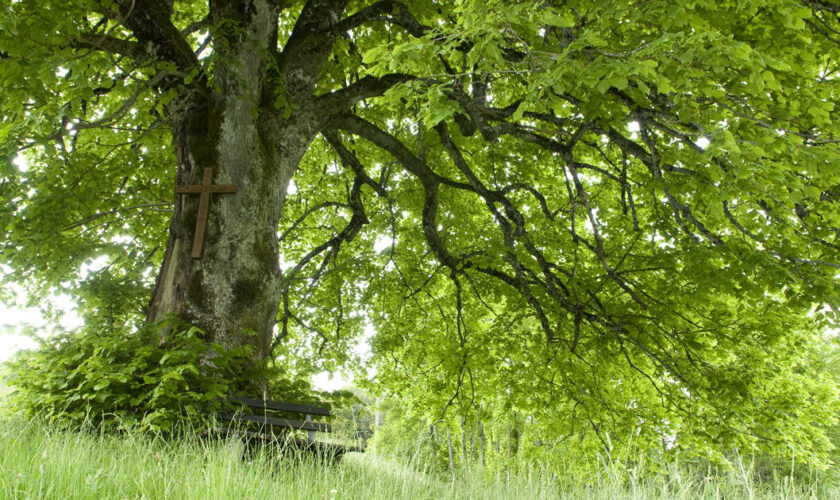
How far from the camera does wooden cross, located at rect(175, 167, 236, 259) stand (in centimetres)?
467

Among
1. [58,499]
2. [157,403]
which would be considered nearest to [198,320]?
[157,403]

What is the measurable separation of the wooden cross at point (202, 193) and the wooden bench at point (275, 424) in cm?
155

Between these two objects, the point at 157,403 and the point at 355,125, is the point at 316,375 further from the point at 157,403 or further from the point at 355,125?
the point at 157,403

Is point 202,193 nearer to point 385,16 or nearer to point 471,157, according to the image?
point 385,16

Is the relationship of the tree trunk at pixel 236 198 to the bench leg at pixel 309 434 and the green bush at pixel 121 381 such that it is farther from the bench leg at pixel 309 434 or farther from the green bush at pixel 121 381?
the bench leg at pixel 309 434

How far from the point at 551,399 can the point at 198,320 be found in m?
4.81

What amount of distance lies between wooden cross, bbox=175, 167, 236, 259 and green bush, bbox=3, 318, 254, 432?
35.0 inches

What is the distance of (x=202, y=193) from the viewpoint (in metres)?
4.82

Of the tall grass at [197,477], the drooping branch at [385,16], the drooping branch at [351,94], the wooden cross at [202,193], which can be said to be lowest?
the tall grass at [197,477]

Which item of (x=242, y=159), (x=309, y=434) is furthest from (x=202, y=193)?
(x=309, y=434)

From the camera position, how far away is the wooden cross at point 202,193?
4672 millimetres

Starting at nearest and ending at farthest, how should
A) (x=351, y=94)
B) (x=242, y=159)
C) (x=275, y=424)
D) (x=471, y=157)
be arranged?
(x=275, y=424) → (x=242, y=159) → (x=351, y=94) → (x=471, y=157)

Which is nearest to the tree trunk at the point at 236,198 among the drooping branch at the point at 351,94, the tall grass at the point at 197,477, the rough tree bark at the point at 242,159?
the rough tree bark at the point at 242,159

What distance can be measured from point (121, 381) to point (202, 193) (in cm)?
198
